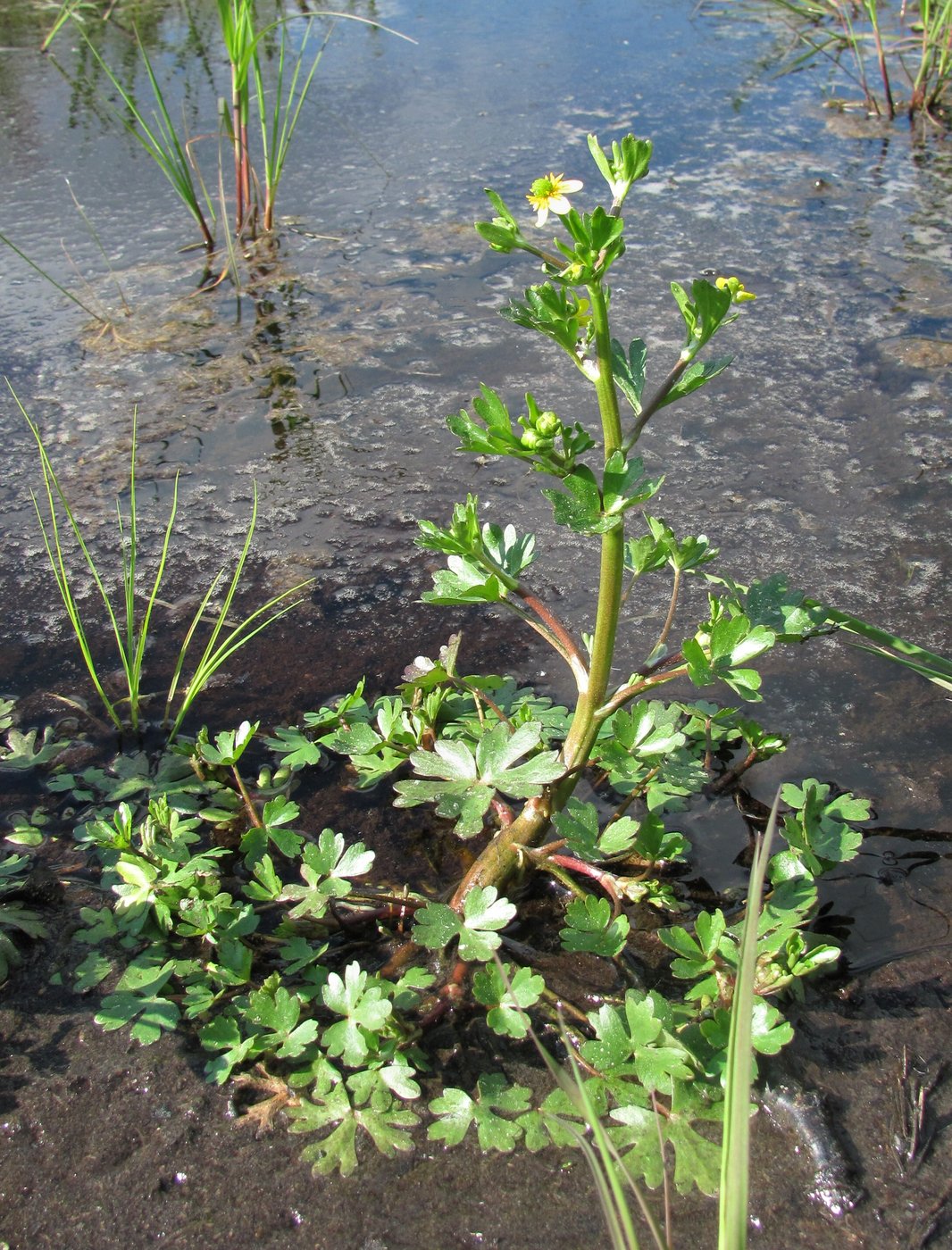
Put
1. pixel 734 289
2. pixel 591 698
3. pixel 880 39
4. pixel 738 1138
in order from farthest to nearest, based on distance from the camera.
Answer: pixel 880 39 → pixel 591 698 → pixel 734 289 → pixel 738 1138

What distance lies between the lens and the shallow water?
1.98 meters

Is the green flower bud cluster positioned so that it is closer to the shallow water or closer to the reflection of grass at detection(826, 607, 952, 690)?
the reflection of grass at detection(826, 607, 952, 690)

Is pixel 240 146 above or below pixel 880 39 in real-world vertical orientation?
below

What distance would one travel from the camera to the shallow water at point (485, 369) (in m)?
1.98

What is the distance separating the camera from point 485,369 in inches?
112

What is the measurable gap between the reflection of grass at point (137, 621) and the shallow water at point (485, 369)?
0.20ft

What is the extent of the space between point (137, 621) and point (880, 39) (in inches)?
153

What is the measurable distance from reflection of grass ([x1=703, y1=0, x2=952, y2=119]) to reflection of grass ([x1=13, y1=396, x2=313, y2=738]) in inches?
134

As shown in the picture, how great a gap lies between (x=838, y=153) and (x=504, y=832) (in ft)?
11.2

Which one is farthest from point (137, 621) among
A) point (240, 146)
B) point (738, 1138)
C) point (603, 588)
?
point (240, 146)

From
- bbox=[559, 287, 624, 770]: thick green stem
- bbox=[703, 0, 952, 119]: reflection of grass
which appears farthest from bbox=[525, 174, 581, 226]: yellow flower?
bbox=[703, 0, 952, 119]: reflection of grass

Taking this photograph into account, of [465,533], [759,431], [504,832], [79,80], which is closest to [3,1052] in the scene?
[504,832]

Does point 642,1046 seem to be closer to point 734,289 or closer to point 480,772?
point 480,772

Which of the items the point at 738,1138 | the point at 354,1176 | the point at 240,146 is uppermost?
the point at 240,146
